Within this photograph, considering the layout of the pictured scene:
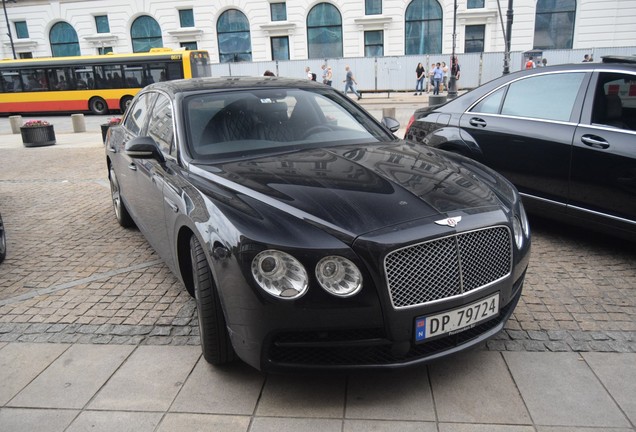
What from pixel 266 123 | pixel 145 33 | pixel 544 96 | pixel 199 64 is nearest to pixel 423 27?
pixel 199 64

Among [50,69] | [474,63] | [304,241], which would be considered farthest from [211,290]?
[474,63]

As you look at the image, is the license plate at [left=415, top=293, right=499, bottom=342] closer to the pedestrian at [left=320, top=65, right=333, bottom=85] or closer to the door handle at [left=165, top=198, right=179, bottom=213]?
the door handle at [left=165, top=198, right=179, bottom=213]

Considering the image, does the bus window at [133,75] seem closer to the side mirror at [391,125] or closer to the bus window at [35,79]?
the bus window at [35,79]

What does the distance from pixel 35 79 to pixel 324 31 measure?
20022mm

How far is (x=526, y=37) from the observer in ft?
116

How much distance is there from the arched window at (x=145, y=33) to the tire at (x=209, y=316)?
133 ft

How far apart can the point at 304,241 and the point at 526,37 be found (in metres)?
37.9

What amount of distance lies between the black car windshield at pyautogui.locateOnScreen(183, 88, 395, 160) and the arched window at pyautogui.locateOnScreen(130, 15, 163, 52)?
39.2 metres

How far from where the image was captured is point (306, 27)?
1501 inches

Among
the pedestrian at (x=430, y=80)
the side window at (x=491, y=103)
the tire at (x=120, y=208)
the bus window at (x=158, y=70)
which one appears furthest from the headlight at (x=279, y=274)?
the pedestrian at (x=430, y=80)

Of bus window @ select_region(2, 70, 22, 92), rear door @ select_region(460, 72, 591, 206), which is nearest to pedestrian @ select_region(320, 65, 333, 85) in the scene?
bus window @ select_region(2, 70, 22, 92)

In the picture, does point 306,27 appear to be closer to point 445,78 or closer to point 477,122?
point 445,78

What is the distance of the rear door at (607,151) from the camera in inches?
163

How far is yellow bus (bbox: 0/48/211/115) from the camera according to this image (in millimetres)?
24953
